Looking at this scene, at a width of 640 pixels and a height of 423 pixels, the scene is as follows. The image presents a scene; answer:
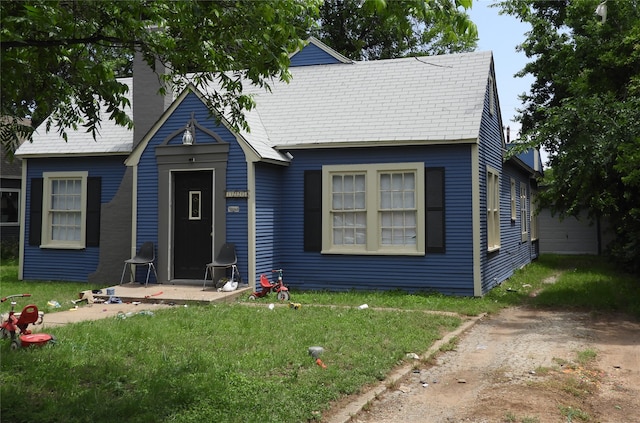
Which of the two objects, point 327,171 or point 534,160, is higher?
point 534,160

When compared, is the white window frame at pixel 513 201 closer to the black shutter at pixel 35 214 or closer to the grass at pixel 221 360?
the grass at pixel 221 360

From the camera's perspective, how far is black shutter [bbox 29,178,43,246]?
1465 cm

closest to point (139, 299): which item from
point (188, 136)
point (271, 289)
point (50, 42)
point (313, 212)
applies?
point (271, 289)

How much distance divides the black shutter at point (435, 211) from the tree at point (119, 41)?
20.8 ft

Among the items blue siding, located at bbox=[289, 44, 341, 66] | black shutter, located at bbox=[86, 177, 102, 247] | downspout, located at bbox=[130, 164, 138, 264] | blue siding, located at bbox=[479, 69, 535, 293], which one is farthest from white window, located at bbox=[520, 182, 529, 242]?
black shutter, located at bbox=[86, 177, 102, 247]

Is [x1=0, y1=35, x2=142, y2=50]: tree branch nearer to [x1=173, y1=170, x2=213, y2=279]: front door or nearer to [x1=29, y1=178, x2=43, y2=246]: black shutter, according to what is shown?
[x1=173, y1=170, x2=213, y2=279]: front door

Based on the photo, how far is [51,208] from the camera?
1464 cm

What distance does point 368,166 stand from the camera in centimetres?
1245

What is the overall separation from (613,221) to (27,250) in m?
16.7

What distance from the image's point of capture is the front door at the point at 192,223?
12469 mm

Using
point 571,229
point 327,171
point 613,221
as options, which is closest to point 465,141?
point 327,171

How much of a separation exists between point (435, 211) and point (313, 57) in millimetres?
6085

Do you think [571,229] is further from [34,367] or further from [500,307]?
[34,367]

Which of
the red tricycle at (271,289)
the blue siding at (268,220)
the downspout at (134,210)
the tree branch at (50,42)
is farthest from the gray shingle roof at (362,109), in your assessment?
the tree branch at (50,42)
